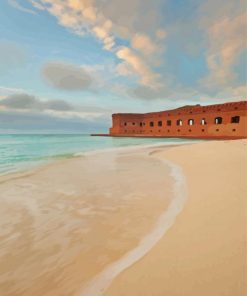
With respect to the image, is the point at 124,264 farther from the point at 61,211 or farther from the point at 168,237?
the point at 61,211

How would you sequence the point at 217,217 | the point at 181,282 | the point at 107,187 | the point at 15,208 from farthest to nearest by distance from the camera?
1. the point at 107,187
2. the point at 15,208
3. the point at 217,217
4. the point at 181,282

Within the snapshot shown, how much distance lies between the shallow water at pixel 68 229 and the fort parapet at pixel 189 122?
3673 centimetres

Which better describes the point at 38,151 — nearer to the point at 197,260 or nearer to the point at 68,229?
the point at 68,229

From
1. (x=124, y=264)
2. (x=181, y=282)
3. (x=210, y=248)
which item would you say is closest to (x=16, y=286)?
(x=124, y=264)

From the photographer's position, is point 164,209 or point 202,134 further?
point 202,134

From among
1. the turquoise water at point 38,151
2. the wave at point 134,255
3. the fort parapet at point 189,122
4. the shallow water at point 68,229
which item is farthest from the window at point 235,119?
the wave at point 134,255

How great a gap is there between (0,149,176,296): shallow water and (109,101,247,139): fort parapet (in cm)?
3673

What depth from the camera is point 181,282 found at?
1.50m

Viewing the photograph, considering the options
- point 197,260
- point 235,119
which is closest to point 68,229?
point 197,260

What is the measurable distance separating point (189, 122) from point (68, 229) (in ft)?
146

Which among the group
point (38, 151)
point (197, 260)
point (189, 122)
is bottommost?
point (38, 151)

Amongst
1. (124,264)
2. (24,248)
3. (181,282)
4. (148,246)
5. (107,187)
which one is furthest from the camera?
(107,187)

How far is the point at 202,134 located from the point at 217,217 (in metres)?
42.3

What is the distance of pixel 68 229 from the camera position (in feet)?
9.17
